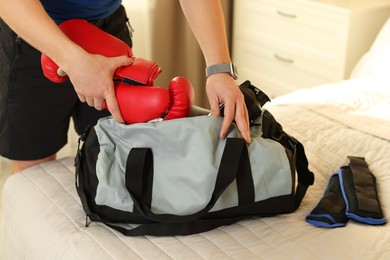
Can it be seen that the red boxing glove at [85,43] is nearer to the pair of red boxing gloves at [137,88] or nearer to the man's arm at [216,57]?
the pair of red boxing gloves at [137,88]

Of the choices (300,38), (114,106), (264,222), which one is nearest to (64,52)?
(114,106)

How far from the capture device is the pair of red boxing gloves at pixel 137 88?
126 centimetres

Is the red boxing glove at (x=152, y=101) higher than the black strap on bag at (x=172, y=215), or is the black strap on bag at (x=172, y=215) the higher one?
the red boxing glove at (x=152, y=101)

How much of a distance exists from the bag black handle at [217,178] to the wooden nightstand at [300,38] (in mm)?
1308

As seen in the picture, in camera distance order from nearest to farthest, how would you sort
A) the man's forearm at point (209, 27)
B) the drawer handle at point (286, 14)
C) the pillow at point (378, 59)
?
the man's forearm at point (209, 27), the pillow at point (378, 59), the drawer handle at point (286, 14)


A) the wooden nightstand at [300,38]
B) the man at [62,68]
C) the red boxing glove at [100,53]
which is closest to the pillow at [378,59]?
the wooden nightstand at [300,38]

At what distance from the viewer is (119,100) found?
1269mm

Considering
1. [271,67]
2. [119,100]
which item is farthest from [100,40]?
[271,67]

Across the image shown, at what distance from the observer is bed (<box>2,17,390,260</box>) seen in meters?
1.22

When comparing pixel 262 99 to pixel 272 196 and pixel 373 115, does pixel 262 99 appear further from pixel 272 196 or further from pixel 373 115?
pixel 373 115

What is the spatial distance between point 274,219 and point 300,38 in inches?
55.7

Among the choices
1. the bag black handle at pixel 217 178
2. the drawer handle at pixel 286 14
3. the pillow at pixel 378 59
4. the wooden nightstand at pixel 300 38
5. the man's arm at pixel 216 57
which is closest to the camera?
the bag black handle at pixel 217 178

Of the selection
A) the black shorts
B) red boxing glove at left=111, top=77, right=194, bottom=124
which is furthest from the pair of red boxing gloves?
the black shorts

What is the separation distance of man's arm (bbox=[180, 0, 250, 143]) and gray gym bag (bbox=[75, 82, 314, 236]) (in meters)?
0.03
